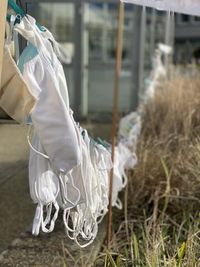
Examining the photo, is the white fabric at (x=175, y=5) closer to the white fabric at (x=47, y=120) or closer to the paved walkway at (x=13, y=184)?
the white fabric at (x=47, y=120)

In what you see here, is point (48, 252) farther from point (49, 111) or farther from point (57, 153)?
point (49, 111)

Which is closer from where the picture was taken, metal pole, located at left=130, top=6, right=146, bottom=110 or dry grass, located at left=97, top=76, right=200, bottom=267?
dry grass, located at left=97, top=76, right=200, bottom=267

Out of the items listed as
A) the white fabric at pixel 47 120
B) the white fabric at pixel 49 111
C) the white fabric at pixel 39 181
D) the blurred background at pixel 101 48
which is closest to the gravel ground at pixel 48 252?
the white fabric at pixel 39 181

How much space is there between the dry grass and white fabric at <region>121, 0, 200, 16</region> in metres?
1.28

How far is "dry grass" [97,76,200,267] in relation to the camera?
2.83 metres

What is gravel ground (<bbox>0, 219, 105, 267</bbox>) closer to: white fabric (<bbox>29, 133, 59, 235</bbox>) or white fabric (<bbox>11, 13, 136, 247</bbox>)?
white fabric (<bbox>11, 13, 136, 247</bbox>)

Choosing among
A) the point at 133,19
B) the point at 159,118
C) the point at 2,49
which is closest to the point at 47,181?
the point at 2,49

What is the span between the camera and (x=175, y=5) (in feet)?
8.70

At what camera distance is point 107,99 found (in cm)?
928

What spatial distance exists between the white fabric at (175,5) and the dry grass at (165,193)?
4.18 feet

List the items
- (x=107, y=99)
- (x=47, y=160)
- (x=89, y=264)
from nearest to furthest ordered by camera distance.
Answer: (x=47, y=160)
(x=89, y=264)
(x=107, y=99)

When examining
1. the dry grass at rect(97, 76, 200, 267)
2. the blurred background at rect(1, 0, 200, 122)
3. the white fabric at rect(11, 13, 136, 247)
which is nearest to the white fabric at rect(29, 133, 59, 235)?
the white fabric at rect(11, 13, 136, 247)

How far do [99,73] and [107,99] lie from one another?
526mm

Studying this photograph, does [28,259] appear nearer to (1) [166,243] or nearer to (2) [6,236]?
(2) [6,236]
